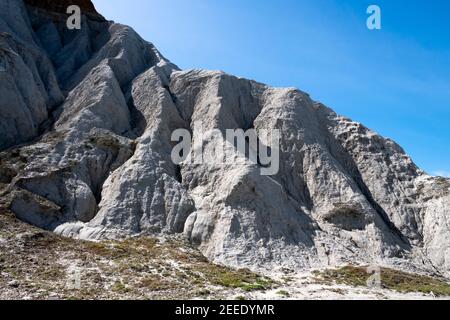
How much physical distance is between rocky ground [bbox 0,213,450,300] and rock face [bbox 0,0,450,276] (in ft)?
8.39

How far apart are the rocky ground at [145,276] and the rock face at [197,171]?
2.56 meters

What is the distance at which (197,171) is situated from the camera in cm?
4216

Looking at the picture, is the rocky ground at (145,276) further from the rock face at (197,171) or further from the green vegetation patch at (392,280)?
the rock face at (197,171)

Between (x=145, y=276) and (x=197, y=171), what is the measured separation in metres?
16.6

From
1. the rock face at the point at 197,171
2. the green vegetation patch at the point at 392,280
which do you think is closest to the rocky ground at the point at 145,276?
the green vegetation patch at the point at 392,280

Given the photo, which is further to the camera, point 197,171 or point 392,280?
point 197,171

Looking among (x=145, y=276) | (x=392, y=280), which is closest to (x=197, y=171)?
(x=145, y=276)

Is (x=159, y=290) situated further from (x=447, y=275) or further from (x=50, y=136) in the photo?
(x=447, y=275)

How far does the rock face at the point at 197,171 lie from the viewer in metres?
35.7

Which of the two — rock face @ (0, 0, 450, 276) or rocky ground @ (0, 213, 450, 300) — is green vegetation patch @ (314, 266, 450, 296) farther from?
rock face @ (0, 0, 450, 276)

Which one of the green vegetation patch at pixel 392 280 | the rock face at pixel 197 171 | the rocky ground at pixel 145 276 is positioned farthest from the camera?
the rock face at pixel 197 171

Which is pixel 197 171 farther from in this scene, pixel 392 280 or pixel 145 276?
pixel 392 280

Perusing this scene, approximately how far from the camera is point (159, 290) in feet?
81.5

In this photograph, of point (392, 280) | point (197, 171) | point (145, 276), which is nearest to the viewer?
point (145, 276)
